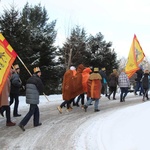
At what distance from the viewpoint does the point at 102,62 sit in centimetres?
3378

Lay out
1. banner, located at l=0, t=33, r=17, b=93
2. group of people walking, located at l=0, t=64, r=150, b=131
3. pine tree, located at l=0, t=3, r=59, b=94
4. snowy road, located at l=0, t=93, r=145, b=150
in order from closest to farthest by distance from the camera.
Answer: snowy road, located at l=0, t=93, r=145, b=150
banner, located at l=0, t=33, r=17, b=93
group of people walking, located at l=0, t=64, r=150, b=131
pine tree, located at l=0, t=3, r=59, b=94

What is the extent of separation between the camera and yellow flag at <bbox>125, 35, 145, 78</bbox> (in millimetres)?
17359

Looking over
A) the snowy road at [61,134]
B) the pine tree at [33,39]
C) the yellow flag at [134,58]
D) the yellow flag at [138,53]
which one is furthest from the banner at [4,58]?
the pine tree at [33,39]

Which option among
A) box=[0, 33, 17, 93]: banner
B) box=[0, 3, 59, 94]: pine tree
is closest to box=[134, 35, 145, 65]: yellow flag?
box=[0, 3, 59, 94]: pine tree

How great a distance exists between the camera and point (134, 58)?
1767 cm

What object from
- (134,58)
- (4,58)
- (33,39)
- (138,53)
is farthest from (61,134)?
(33,39)

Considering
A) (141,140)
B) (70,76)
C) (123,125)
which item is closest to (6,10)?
(70,76)

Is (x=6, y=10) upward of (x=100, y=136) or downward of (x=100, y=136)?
upward

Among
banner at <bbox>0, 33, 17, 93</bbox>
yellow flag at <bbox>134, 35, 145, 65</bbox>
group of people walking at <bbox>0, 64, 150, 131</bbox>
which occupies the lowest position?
group of people walking at <bbox>0, 64, 150, 131</bbox>

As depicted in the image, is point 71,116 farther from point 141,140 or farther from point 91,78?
point 141,140

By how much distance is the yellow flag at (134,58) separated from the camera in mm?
17359

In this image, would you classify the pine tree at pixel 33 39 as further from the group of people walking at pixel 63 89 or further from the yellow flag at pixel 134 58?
the group of people walking at pixel 63 89

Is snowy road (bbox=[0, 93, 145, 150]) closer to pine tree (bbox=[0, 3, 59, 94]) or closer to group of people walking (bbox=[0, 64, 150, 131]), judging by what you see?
group of people walking (bbox=[0, 64, 150, 131])

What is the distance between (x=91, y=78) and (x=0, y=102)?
3.84 m
